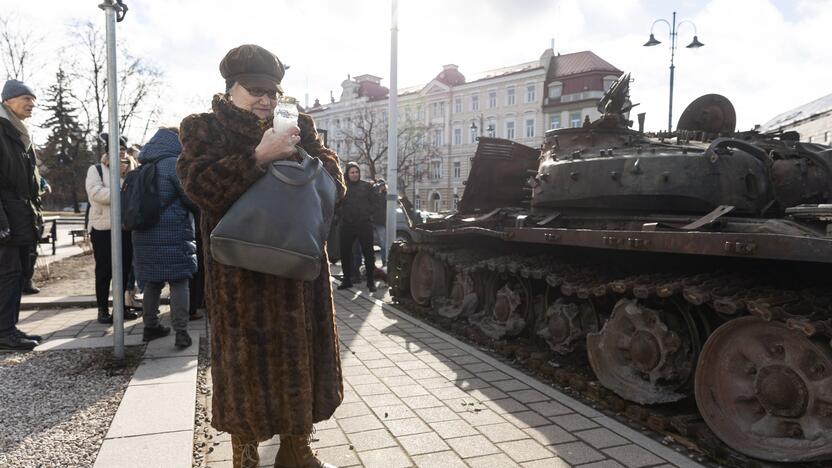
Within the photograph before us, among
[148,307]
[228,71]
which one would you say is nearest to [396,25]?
[148,307]

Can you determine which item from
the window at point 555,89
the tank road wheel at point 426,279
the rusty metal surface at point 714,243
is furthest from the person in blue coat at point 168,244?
the window at point 555,89

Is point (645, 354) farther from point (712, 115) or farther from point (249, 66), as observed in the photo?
point (249, 66)

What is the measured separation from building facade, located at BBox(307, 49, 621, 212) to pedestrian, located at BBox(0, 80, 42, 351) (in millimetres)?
38610

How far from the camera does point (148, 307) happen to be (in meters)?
5.28

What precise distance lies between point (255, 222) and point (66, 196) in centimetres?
6677

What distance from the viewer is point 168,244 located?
505cm

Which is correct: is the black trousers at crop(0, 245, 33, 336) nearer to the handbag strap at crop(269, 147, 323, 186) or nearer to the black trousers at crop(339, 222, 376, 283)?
the handbag strap at crop(269, 147, 323, 186)

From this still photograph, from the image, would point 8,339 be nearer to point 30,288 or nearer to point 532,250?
point 30,288

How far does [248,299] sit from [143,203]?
2965 mm

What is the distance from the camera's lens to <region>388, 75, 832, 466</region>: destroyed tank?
3367 mm

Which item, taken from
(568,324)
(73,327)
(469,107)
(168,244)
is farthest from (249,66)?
(469,107)

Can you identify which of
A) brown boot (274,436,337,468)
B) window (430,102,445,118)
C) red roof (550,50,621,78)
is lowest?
brown boot (274,436,337,468)

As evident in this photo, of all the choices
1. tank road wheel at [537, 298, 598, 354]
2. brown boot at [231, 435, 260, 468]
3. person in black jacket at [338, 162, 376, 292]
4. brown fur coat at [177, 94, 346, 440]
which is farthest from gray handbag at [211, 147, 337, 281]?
person in black jacket at [338, 162, 376, 292]

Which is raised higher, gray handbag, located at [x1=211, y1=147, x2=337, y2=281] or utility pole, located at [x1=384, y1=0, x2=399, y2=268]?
utility pole, located at [x1=384, y1=0, x2=399, y2=268]
